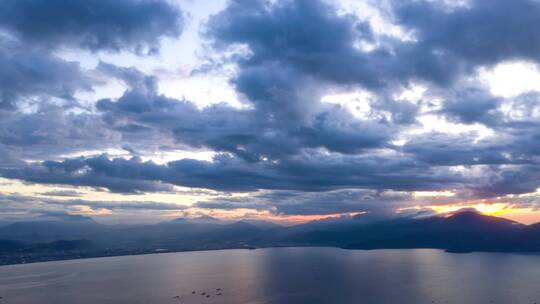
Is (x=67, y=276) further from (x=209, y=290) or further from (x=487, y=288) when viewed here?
(x=487, y=288)

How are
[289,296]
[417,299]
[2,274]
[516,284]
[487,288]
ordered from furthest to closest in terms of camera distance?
[2,274], [516,284], [487,288], [289,296], [417,299]

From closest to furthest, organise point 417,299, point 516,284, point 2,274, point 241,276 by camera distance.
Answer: point 417,299, point 516,284, point 241,276, point 2,274

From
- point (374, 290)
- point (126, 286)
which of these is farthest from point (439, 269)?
point (126, 286)

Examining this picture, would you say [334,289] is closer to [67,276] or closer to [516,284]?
[516,284]

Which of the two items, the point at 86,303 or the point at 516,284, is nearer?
the point at 86,303

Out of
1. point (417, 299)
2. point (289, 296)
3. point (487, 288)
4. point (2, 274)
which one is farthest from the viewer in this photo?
point (2, 274)

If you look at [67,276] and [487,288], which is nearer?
[487,288]

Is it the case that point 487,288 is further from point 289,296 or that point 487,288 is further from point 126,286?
point 126,286

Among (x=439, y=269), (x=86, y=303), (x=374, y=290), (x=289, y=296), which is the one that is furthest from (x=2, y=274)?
(x=439, y=269)

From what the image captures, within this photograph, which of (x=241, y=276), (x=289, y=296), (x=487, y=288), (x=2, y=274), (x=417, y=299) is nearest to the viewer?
(x=417, y=299)
